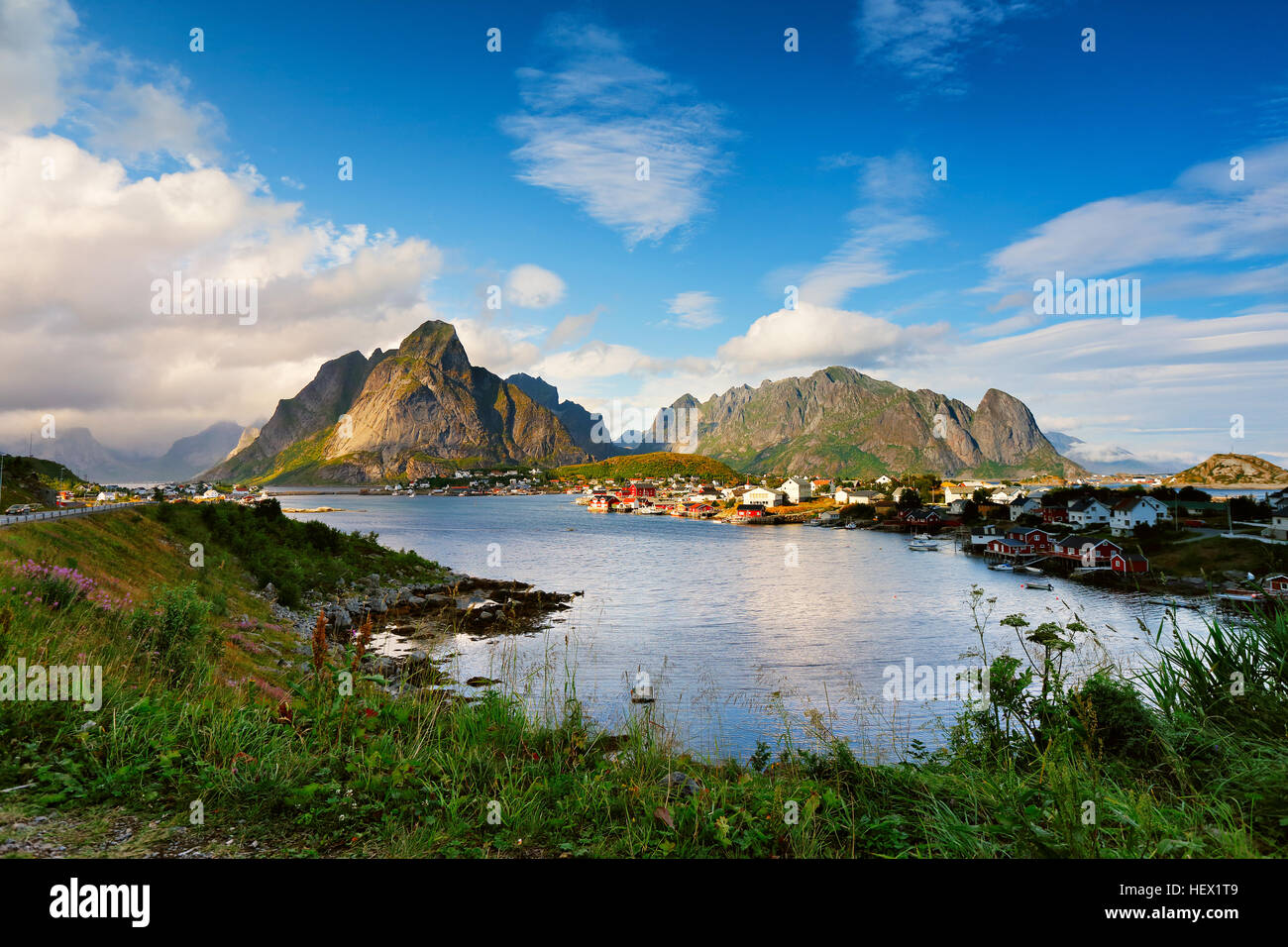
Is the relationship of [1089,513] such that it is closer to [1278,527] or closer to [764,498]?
[1278,527]

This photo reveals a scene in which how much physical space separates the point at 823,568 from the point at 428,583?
116ft

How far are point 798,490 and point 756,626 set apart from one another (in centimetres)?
13458

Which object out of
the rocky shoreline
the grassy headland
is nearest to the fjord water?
the grassy headland


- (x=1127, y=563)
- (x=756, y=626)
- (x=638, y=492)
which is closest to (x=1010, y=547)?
(x=1127, y=563)

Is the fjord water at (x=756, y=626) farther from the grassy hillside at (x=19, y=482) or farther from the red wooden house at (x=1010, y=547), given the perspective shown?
the grassy hillside at (x=19, y=482)

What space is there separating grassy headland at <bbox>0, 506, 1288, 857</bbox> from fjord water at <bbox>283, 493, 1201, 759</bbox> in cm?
107

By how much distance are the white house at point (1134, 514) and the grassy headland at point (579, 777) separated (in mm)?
78142

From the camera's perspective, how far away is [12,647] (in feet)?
18.5

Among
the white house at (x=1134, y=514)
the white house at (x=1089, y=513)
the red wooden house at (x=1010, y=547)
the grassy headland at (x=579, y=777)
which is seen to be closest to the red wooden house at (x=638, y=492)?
the red wooden house at (x=1010, y=547)

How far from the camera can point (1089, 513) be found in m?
74.9

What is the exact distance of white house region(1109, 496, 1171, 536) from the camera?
68812 mm
